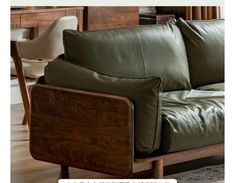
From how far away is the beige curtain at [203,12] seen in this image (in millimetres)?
6613

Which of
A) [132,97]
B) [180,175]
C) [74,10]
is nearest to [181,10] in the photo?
[74,10]

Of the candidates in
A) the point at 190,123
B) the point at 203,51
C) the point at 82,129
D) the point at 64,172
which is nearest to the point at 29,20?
the point at 203,51

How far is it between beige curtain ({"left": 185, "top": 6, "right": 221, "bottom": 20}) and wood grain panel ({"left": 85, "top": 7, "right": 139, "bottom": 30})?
2.15ft

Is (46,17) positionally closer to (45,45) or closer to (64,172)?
(45,45)

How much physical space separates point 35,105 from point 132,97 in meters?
0.63

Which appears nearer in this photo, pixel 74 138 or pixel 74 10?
pixel 74 138

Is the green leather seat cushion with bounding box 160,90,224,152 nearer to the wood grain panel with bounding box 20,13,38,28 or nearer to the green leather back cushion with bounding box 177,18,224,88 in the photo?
the green leather back cushion with bounding box 177,18,224,88

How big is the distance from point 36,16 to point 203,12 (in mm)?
2097

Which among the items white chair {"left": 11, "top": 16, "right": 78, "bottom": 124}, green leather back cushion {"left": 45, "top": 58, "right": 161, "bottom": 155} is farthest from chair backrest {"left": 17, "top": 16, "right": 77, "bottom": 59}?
green leather back cushion {"left": 45, "top": 58, "right": 161, "bottom": 155}

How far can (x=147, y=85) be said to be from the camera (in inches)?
113

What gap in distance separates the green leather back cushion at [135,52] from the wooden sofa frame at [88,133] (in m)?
0.29

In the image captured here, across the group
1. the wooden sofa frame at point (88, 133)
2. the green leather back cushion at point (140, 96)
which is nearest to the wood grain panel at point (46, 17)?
the wooden sofa frame at point (88, 133)
